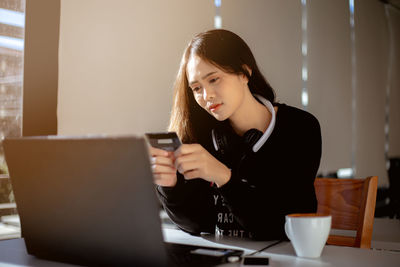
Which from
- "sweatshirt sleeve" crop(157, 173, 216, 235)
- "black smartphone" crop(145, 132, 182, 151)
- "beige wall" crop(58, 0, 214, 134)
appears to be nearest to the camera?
"black smartphone" crop(145, 132, 182, 151)

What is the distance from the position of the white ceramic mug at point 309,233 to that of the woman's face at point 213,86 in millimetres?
614

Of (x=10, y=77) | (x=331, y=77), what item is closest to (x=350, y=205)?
(x=10, y=77)

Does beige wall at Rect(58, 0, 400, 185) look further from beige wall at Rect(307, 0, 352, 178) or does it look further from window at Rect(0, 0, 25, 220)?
window at Rect(0, 0, 25, 220)

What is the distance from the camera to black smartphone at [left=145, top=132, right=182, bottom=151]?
35.6 inches

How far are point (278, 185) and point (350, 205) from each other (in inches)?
12.9

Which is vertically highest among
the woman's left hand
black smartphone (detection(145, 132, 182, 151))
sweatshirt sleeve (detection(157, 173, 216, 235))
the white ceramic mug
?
black smartphone (detection(145, 132, 182, 151))

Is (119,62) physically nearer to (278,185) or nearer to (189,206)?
(189,206)

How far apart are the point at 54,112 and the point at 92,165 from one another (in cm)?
90

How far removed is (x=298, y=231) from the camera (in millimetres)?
793

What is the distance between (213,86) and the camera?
52.6 inches

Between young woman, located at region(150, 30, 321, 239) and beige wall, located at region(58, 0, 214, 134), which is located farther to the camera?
beige wall, located at region(58, 0, 214, 134)

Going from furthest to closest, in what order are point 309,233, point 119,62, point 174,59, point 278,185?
point 174,59 → point 119,62 → point 278,185 → point 309,233

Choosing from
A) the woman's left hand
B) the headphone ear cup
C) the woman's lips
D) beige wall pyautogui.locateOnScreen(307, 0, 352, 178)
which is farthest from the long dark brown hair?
beige wall pyautogui.locateOnScreen(307, 0, 352, 178)

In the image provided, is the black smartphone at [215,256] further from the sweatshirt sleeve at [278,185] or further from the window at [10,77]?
the window at [10,77]
